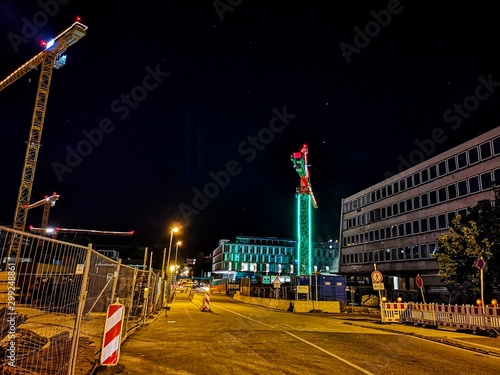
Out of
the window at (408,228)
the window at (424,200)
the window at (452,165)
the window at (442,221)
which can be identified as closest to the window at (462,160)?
the window at (452,165)

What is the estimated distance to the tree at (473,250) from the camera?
25266 mm

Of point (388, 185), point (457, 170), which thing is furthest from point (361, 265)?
point (457, 170)

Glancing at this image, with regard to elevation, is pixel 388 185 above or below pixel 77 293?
above

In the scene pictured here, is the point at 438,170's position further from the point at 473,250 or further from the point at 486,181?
the point at 473,250

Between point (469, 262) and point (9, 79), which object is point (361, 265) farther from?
point (9, 79)

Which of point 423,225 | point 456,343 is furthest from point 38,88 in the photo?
point 456,343

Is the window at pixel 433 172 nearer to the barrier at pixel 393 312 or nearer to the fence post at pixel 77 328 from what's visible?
the barrier at pixel 393 312

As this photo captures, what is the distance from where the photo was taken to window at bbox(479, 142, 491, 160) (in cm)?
3978

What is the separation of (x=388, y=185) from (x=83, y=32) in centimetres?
5251

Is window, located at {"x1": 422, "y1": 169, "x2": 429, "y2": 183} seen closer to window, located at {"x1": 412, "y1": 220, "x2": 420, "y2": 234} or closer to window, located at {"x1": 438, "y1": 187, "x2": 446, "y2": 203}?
window, located at {"x1": 438, "y1": 187, "x2": 446, "y2": 203}

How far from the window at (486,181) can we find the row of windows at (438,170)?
169 cm

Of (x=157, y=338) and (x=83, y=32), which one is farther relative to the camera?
(x=83, y=32)

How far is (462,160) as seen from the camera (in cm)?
4350

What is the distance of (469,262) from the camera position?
26.2 meters
